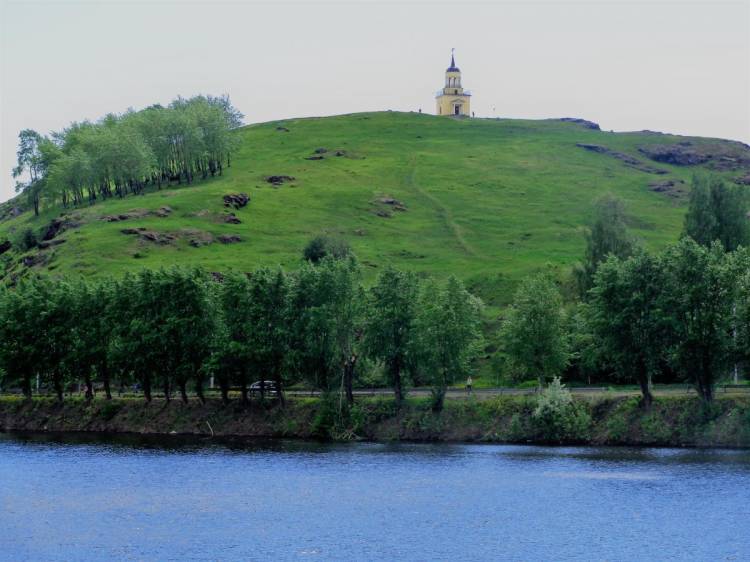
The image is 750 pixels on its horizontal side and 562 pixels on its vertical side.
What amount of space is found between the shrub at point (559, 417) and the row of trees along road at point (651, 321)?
711cm

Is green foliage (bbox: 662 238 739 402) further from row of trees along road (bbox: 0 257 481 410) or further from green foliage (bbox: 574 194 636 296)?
green foliage (bbox: 574 194 636 296)

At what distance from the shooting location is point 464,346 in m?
126

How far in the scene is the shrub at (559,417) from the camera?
11412cm

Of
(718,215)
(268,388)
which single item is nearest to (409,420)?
(268,388)

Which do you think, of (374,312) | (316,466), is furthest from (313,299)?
(316,466)

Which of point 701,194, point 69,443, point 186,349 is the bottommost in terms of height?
point 69,443

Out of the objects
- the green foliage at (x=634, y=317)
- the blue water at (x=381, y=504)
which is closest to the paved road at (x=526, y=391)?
the green foliage at (x=634, y=317)

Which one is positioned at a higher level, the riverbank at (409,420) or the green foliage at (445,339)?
the green foliage at (445,339)

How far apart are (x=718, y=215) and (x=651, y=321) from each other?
51245 mm

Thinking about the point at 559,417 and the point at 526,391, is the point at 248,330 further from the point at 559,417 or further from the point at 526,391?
the point at 559,417

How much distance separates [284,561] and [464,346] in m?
63.1

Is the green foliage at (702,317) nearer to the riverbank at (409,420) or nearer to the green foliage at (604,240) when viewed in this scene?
the riverbank at (409,420)

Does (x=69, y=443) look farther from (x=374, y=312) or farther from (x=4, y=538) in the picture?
(x=4, y=538)

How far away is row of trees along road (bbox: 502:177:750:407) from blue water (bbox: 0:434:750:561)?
477 inches
